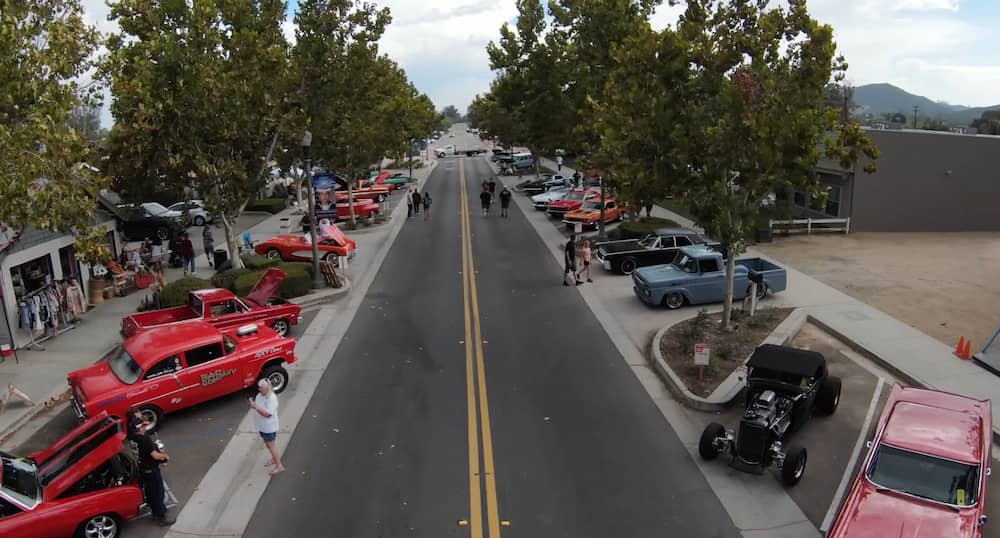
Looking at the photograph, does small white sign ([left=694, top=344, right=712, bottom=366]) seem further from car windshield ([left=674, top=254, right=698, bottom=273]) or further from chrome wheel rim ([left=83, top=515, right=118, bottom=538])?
chrome wheel rim ([left=83, top=515, right=118, bottom=538])

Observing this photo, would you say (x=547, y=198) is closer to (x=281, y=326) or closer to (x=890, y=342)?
(x=281, y=326)

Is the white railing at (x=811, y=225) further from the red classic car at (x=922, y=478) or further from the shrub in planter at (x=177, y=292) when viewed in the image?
the shrub in planter at (x=177, y=292)

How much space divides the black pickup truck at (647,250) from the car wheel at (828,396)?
1115 cm

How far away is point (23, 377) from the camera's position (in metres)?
15.1

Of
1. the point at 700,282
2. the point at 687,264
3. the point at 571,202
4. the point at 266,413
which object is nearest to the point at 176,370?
the point at 266,413

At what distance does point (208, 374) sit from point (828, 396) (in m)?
11.1

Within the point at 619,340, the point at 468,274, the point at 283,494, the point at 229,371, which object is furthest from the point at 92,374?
the point at 468,274

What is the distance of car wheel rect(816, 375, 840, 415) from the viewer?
12250mm

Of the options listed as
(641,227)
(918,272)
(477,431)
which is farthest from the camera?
(641,227)

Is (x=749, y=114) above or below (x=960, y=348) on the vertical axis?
above

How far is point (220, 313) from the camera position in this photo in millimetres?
16906

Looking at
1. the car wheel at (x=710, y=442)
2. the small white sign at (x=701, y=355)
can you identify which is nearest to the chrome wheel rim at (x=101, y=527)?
the car wheel at (x=710, y=442)

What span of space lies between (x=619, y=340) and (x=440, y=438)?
22.1ft

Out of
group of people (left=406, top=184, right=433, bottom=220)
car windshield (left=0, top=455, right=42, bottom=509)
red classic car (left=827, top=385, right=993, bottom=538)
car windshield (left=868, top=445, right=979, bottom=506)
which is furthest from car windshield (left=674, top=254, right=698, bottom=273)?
group of people (left=406, top=184, right=433, bottom=220)
